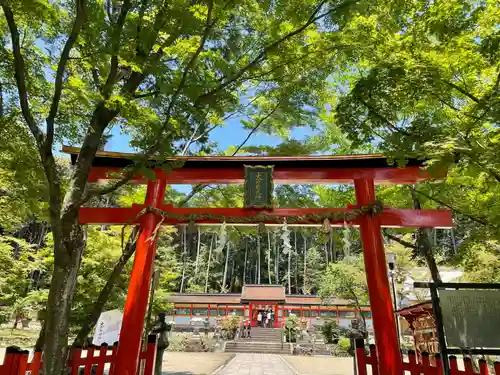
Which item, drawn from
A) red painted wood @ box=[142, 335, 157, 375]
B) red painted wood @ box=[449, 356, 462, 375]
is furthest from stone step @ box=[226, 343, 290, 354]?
red painted wood @ box=[449, 356, 462, 375]

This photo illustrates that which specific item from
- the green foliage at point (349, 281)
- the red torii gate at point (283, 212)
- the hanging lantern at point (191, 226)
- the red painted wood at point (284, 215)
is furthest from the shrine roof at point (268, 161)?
the green foliage at point (349, 281)

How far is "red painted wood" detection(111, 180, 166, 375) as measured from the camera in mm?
5625

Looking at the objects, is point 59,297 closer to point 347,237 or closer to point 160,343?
point 160,343

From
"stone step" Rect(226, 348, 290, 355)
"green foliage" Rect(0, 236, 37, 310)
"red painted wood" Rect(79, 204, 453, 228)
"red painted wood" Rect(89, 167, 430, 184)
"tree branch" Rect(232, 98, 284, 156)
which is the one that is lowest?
"stone step" Rect(226, 348, 290, 355)

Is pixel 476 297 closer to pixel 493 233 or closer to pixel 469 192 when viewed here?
pixel 493 233

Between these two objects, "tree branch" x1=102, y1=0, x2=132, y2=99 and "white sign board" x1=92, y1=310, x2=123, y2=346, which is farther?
"white sign board" x1=92, y1=310, x2=123, y2=346

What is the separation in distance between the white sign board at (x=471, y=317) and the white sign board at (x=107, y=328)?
660 centimetres

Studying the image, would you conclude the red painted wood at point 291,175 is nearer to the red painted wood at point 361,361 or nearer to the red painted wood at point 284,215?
the red painted wood at point 284,215

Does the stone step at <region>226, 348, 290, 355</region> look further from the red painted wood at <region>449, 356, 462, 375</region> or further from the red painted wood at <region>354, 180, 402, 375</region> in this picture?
the red painted wood at <region>449, 356, 462, 375</region>

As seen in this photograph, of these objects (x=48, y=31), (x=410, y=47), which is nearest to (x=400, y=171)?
(x=410, y=47)

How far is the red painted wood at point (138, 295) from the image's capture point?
5625mm

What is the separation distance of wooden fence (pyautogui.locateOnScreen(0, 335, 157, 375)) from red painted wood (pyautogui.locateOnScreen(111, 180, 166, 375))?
257 mm

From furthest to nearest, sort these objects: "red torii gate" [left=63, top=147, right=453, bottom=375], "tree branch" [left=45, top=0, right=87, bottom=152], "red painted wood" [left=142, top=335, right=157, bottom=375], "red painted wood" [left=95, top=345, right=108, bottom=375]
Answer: "red painted wood" [left=142, top=335, right=157, bottom=375] → "red torii gate" [left=63, top=147, right=453, bottom=375] → "red painted wood" [left=95, top=345, right=108, bottom=375] → "tree branch" [left=45, top=0, right=87, bottom=152]

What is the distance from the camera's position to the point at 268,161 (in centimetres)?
678
